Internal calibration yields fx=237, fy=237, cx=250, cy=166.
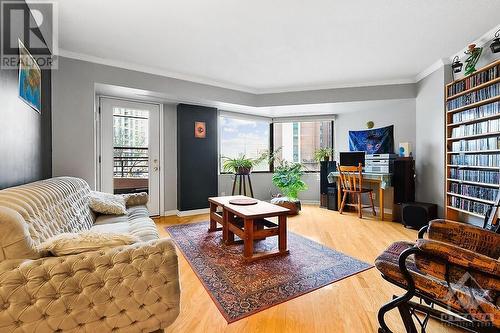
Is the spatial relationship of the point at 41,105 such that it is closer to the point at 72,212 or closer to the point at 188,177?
the point at 72,212

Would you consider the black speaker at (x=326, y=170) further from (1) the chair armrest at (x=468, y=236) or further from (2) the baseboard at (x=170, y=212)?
(1) the chair armrest at (x=468, y=236)

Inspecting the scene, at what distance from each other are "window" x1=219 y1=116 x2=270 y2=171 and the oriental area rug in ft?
8.38

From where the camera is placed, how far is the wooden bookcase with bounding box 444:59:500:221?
248 centimetres

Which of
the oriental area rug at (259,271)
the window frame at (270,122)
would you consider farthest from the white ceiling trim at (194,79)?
the oriental area rug at (259,271)

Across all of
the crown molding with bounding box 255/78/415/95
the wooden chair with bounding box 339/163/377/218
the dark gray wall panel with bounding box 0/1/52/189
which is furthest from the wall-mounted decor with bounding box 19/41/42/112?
the wooden chair with bounding box 339/163/377/218

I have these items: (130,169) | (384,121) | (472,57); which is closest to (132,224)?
(130,169)

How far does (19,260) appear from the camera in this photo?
97 centimetres

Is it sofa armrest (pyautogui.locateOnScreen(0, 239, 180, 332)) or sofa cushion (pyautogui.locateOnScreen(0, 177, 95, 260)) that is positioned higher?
sofa cushion (pyautogui.locateOnScreen(0, 177, 95, 260))

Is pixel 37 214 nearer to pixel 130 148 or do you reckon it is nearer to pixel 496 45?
pixel 130 148

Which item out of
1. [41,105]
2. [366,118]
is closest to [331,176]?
[366,118]

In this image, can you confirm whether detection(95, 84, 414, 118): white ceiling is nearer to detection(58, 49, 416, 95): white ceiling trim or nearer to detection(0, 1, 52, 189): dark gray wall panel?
detection(58, 49, 416, 95): white ceiling trim

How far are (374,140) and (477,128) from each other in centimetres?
196

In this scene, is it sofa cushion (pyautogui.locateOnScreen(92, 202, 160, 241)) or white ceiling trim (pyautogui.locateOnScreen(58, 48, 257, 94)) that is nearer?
sofa cushion (pyautogui.locateOnScreen(92, 202, 160, 241))

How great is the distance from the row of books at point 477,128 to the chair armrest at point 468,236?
1.68 m
